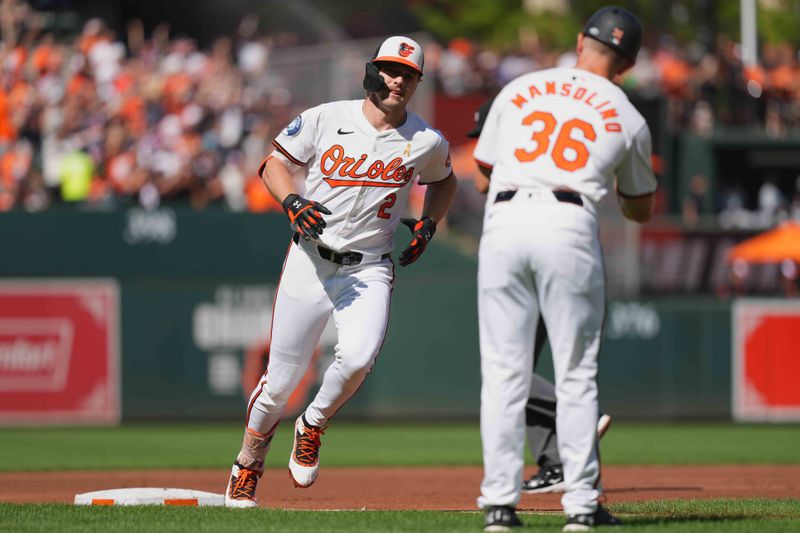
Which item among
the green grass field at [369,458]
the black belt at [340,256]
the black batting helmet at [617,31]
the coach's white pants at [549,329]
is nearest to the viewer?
the coach's white pants at [549,329]

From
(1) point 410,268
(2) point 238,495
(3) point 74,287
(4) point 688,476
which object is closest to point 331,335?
(1) point 410,268

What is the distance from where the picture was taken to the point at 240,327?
16.4 meters

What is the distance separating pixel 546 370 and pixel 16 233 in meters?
6.60

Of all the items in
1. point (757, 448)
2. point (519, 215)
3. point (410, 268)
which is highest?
point (519, 215)

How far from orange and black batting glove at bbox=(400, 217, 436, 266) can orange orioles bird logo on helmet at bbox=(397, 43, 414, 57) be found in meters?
0.84

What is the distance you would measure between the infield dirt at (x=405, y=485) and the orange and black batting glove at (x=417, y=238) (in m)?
1.51

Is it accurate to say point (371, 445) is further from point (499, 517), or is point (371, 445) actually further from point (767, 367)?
point (499, 517)

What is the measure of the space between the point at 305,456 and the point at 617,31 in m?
2.77

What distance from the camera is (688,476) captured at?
10.2 m

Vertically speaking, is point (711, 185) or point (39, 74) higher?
point (39, 74)

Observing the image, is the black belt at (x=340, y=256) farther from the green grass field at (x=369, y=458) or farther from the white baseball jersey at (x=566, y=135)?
the white baseball jersey at (x=566, y=135)

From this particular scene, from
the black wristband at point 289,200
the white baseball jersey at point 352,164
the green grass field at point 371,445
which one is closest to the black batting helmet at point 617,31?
the white baseball jersey at point 352,164

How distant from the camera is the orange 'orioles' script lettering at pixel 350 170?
6.78m

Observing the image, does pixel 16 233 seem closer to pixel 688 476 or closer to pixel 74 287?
pixel 74 287
